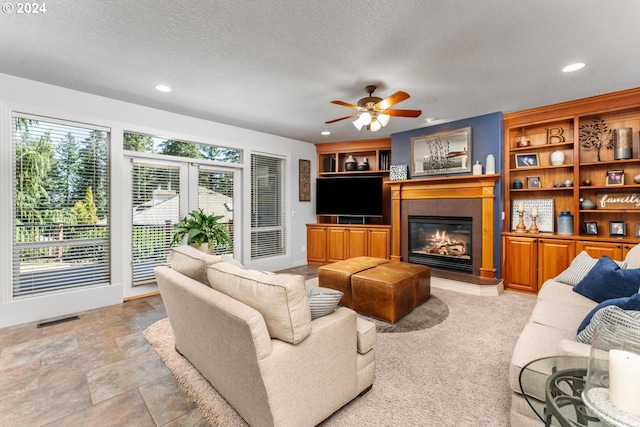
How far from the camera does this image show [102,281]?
12.2 feet

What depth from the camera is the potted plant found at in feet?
13.5

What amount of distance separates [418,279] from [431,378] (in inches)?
58.1

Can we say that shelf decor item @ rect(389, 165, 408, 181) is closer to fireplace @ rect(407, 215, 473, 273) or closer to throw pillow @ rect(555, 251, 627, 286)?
fireplace @ rect(407, 215, 473, 273)

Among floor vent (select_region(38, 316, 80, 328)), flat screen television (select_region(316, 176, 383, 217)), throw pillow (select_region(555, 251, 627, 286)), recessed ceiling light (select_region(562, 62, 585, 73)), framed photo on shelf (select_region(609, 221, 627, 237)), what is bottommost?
floor vent (select_region(38, 316, 80, 328))

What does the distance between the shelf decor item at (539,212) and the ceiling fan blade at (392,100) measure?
9.61ft

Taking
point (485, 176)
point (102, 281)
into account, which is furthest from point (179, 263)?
point (485, 176)

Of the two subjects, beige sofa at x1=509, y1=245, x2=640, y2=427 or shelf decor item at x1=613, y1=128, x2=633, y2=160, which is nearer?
beige sofa at x1=509, y1=245, x2=640, y2=427

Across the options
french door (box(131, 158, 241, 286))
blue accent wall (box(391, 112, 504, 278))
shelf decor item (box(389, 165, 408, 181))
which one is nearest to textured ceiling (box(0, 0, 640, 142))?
blue accent wall (box(391, 112, 504, 278))

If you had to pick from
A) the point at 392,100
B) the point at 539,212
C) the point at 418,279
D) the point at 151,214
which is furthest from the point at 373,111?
the point at 151,214

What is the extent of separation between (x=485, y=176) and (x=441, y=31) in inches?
103

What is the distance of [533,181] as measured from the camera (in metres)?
4.33

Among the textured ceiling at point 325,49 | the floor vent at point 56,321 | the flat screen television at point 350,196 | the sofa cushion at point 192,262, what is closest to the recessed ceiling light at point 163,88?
the textured ceiling at point 325,49

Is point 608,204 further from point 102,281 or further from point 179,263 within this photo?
point 102,281

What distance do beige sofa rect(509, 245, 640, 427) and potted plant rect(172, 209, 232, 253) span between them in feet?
12.4
